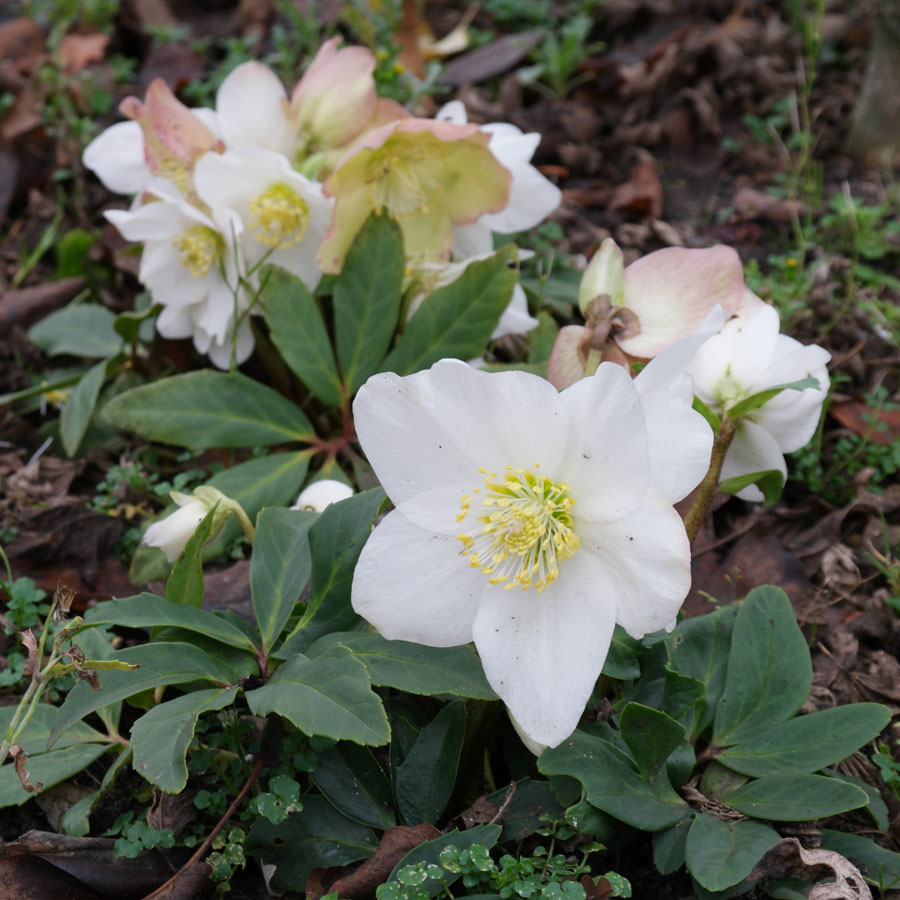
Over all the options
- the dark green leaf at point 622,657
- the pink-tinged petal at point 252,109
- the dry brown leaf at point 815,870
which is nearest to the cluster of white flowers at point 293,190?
the pink-tinged petal at point 252,109

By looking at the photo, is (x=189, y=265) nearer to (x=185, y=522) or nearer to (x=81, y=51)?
(x=185, y=522)

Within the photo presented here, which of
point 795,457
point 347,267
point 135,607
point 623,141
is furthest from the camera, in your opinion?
point 623,141

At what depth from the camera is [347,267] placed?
1.58 metres

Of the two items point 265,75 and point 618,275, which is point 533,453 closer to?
point 618,275

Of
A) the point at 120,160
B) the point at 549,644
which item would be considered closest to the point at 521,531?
the point at 549,644

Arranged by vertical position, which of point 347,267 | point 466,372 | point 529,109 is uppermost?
point 466,372

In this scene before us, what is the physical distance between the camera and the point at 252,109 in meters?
1.64

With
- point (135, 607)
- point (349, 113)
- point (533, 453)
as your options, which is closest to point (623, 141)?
point (349, 113)

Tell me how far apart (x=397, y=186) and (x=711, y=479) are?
0.75 meters

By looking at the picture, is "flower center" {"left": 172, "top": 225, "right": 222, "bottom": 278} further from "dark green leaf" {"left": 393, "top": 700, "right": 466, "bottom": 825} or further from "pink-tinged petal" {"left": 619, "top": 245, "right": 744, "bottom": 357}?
"dark green leaf" {"left": 393, "top": 700, "right": 466, "bottom": 825}

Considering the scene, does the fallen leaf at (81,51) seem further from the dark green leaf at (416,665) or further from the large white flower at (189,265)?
the dark green leaf at (416,665)

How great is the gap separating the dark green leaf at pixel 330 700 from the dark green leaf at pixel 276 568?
10cm

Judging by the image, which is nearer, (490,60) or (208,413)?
(208,413)

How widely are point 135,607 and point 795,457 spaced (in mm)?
1157
